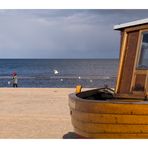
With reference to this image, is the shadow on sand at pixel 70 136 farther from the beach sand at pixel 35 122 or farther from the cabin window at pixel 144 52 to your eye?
the cabin window at pixel 144 52

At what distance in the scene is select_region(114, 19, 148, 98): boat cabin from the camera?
8.30 m

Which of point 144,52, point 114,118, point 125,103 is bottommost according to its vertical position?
point 114,118

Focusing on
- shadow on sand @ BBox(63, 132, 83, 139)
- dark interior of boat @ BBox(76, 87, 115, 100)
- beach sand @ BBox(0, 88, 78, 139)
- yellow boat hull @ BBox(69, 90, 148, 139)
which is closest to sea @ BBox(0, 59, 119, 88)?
beach sand @ BBox(0, 88, 78, 139)

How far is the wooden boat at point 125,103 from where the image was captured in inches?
292

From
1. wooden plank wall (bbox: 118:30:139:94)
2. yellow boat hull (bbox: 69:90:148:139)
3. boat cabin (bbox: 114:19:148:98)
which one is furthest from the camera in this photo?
wooden plank wall (bbox: 118:30:139:94)

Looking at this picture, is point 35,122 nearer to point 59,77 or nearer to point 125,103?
point 125,103

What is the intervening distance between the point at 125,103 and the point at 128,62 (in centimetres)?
146

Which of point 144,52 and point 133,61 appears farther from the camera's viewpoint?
point 133,61

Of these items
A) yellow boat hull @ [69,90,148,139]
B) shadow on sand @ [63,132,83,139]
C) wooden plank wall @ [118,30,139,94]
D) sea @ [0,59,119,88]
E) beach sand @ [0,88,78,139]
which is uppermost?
wooden plank wall @ [118,30,139,94]

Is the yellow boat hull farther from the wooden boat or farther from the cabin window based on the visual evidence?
the cabin window

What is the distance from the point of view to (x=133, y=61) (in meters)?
8.59

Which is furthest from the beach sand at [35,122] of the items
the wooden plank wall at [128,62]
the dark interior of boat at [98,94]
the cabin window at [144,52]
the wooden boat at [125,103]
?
the cabin window at [144,52]

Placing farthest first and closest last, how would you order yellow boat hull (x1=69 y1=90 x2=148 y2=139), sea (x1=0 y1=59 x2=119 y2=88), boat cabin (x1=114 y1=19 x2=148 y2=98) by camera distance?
1. sea (x1=0 y1=59 x2=119 y2=88)
2. boat cabin (x1=114 y1=19 x2=148 y2=98)
3. yellow boat hull (x1=69 y1=90 x2=148 y2=139)

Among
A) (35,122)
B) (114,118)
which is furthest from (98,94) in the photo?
(114,118)
